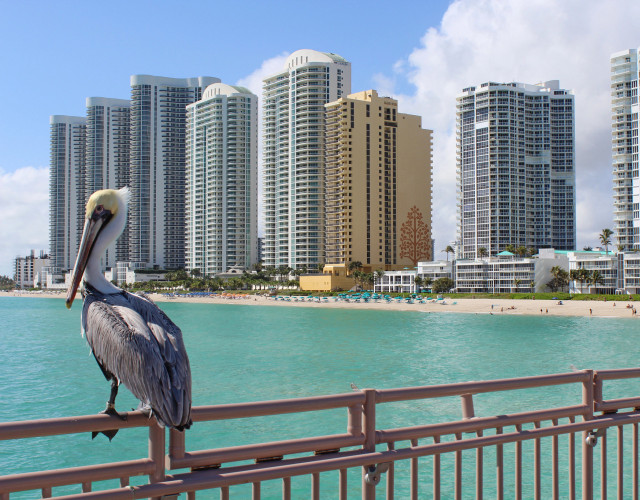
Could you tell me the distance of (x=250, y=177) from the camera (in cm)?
15138

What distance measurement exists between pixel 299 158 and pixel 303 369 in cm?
10090

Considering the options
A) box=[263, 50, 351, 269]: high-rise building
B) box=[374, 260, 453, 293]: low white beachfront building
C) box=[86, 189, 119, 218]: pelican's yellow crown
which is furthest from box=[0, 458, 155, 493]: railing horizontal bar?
box=[263, 50, 351, 269]: high-rise building

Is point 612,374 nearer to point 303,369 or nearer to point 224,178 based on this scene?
point 303,369

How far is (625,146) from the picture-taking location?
103 m

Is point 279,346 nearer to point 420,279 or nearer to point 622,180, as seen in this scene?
point 420,279

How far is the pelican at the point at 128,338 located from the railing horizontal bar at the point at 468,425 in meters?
1.20

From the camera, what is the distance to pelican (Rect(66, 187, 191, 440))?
337 centimetres

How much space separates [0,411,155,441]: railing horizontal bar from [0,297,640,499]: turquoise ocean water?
10211 mm

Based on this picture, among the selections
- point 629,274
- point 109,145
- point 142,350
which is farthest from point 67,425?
point 109,145

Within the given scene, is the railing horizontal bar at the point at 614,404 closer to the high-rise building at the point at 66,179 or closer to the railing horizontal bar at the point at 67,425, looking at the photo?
the railing horizontal bar at the point at 67,425

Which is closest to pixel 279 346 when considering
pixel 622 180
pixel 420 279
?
pixel 420 279

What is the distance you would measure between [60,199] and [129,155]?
92.6 ft

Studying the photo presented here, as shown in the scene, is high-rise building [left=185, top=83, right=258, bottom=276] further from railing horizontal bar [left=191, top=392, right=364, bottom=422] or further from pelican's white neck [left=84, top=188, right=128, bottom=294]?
railing horizontal bar [left=191, top=392, right=364, bottom=422]

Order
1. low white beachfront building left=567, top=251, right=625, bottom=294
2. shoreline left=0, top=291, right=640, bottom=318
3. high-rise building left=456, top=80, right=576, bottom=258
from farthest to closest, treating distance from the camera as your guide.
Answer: high-rise building left=456, top=80, right=576, bottom=258 → low white beachfront building left=567, top=251, right=625, bottom=294 → shoreline left=0, top=291, right=640, bottom=318
